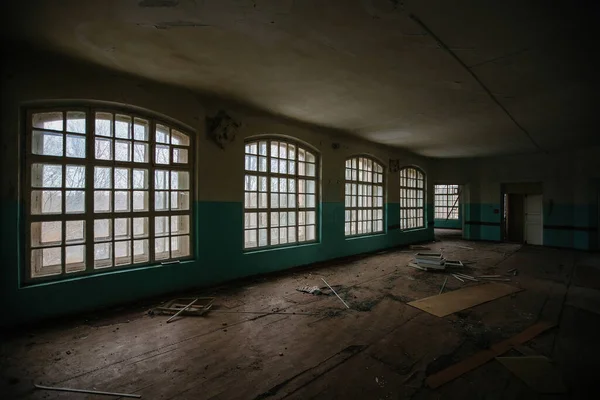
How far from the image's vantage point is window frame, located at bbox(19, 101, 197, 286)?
318cm

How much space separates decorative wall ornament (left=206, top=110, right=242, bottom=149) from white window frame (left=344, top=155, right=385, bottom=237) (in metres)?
3.37

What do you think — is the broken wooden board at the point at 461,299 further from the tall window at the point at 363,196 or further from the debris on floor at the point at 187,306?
the tall window at the point at 363,196

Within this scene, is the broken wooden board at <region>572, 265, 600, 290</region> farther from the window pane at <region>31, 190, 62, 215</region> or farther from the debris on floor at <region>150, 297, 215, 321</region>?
the window pane at <region>31, 190, 62, 215</region>

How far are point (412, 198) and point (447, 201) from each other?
5.58m

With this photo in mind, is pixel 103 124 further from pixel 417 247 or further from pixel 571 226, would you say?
pixel 571 226

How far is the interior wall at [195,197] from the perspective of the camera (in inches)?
120

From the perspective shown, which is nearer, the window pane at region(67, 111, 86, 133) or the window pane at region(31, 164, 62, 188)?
the window pane at region(31, 164, 62, 188)

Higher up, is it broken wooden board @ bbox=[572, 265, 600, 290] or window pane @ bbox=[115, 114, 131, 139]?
window pane @ bbox=[115, 114, 131, 139]

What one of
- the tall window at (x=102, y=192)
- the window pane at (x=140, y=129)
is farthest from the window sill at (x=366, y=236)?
the window pane at (x=140, y=129)

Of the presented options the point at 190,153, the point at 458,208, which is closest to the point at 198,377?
the point at 190,153

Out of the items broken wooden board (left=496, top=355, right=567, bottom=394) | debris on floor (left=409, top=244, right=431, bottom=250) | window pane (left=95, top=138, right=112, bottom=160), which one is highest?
window pane (left=95, top=138, right=112, bottom=160)

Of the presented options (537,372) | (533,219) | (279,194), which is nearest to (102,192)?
(279,194)

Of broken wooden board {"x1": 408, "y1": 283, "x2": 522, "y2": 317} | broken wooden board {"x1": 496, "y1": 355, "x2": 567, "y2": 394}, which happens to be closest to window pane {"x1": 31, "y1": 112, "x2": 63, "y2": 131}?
broken wooden board {"x1": 408, "y1": 283, "x2": 522, "y2": 317}

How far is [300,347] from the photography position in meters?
2.80
